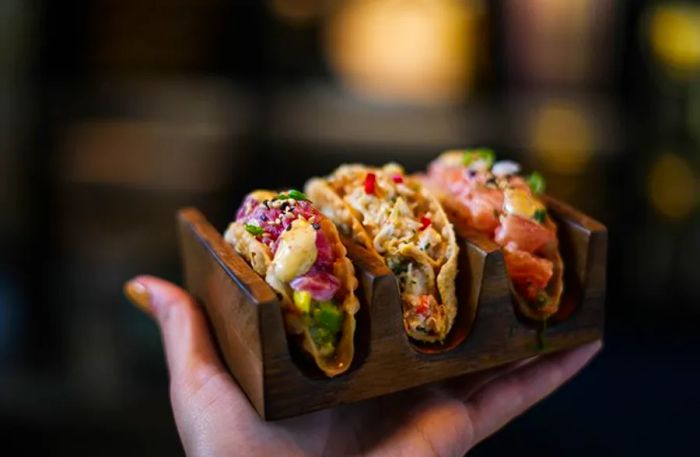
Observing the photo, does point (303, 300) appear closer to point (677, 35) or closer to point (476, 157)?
point (476, 157)

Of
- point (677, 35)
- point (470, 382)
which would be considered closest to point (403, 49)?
point (677, 35)

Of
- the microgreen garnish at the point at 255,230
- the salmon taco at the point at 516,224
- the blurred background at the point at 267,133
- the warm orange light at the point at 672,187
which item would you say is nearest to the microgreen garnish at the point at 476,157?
the salmon taco at the point at 516,224

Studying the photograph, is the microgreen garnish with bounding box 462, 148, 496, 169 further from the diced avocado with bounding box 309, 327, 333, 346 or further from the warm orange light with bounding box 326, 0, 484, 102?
the warm orange light with bounding box 326, 0, 484, 102

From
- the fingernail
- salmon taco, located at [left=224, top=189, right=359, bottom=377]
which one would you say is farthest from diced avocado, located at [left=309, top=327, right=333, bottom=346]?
the fingernail

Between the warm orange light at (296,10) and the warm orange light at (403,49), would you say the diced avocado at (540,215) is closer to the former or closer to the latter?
the warm orange light at (403,49)

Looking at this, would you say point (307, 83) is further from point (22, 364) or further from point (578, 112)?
point (22, 364)

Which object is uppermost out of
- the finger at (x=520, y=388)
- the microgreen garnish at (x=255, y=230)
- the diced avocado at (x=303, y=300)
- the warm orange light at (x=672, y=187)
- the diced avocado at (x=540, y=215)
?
the microgreen garnish at (x=255, y=230)
